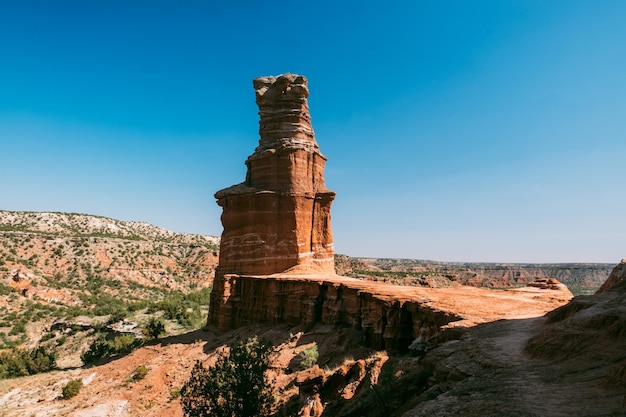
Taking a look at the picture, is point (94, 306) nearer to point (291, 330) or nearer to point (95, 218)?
point (291, 330)

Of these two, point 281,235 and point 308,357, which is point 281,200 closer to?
point 281,235

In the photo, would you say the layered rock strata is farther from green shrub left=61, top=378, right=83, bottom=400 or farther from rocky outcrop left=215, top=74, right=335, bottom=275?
green shrub left=61, top=378, right=83, bottom=400

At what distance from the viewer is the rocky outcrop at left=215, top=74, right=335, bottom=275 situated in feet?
92.7

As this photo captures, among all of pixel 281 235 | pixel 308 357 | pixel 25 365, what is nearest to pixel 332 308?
pixel 308 357

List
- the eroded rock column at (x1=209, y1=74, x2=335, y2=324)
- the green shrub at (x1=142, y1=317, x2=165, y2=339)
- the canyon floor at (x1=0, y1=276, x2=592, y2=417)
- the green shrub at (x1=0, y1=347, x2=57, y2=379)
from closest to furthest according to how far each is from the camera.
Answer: the canyon floor at (x1=0, y1=276, x2=592, y2=417) → the eroded rock column at (x1=209, y1=74, x2=335, y2=324) → the green shrub at (x1=0, y1=347, x2=57, y2=379) → the green shrub at (x1=142, y1=317, x2=165, y2=339)

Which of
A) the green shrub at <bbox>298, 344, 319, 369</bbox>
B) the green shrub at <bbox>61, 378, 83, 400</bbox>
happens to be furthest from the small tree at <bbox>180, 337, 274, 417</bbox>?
the green shrub at <bbox>61, 378, 83, 400</bbox>

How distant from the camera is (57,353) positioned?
36.6m

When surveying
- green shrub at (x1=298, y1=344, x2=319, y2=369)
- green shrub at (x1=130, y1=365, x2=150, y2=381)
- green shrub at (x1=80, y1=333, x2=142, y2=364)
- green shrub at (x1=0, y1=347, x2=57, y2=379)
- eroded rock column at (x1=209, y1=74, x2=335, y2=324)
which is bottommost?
green shrub at (x1=0, y1=347, x2=57, y2=379)

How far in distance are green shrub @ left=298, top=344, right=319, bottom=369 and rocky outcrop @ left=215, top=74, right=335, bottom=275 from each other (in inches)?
369

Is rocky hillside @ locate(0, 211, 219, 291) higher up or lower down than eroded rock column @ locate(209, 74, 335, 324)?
lower down

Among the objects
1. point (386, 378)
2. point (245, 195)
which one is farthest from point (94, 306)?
point (386, 378)

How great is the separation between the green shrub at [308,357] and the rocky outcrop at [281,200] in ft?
30.7

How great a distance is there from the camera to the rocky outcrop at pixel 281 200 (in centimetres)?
2825

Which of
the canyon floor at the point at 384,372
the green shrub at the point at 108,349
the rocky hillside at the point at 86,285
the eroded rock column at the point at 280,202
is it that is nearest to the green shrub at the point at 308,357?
the canyon floor at the point at 384,372
